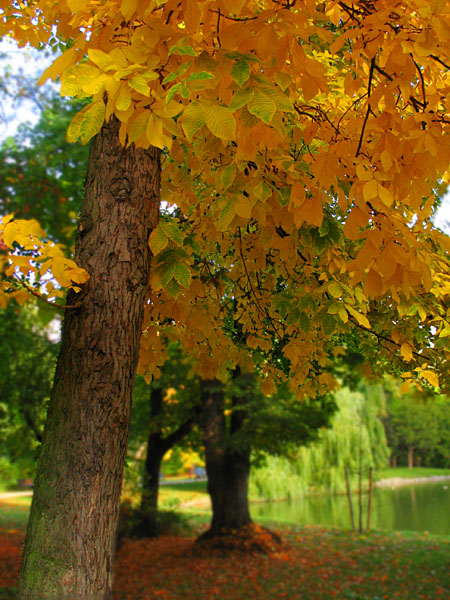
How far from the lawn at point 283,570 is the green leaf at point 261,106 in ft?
24.5

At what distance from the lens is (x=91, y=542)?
81.0 inches

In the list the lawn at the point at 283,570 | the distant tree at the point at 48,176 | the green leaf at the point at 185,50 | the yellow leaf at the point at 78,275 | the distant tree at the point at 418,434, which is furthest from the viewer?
the distant tree at the point at 418,434

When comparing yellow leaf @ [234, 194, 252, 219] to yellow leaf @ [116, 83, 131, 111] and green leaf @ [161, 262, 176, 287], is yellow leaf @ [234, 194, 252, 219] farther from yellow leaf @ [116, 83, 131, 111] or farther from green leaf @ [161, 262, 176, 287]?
yellow leaf @ [116, 83, 131, 111]

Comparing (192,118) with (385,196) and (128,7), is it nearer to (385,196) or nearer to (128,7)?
(128,7)

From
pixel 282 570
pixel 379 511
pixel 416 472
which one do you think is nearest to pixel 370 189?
pixel 282 570

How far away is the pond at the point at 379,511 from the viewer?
53.3ft

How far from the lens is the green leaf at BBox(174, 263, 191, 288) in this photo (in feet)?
7.52

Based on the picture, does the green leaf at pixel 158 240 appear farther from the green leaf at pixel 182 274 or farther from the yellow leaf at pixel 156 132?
the yellow leaf at pixel 156 132

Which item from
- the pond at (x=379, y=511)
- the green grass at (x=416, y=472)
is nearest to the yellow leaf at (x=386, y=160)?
the pond at (x=379, y=511)

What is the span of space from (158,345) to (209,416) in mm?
7533

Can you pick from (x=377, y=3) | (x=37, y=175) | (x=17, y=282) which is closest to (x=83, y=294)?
(x=17, y=282)

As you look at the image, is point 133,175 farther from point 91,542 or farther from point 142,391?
point 142,391

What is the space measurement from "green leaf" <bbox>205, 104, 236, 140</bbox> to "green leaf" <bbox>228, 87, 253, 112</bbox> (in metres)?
0.02

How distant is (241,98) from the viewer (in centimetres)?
148
